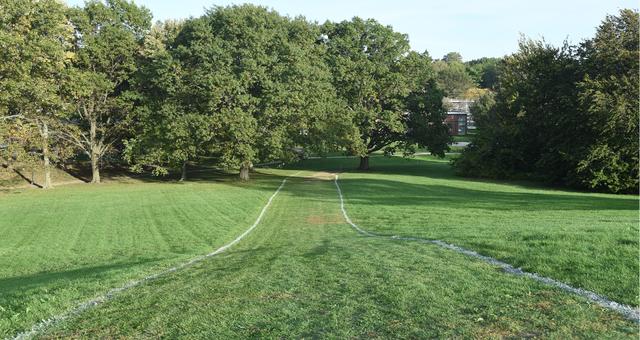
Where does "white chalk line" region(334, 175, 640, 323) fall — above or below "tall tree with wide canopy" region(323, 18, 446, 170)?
below

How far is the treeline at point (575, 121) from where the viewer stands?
3184 centimetres

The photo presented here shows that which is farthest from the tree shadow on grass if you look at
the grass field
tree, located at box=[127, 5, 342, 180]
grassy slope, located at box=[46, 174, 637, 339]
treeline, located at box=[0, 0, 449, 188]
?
grassy slope, located at box=[46, 174, 637, 339]

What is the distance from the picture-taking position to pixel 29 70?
31.8 meters

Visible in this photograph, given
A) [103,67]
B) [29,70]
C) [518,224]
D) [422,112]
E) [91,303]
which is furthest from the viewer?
[422,112]

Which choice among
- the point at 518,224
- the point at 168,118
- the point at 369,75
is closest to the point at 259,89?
the point at 168,118

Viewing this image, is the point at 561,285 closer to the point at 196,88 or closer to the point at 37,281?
the point at 37,281

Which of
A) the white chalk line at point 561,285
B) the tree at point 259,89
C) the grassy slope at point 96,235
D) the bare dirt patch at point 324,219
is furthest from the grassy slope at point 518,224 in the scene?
the tree at point 259,89

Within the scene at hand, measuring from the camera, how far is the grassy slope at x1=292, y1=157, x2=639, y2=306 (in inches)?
302

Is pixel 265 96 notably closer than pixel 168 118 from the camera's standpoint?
No

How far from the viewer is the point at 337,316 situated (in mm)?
6262

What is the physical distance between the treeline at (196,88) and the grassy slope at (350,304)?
27.2 meters

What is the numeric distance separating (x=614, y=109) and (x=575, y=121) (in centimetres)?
399

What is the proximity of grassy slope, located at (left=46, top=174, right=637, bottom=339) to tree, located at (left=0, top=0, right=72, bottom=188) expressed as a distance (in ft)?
89.0

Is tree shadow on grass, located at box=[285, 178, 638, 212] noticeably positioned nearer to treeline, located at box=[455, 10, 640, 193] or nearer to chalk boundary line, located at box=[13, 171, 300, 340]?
treeline, located at box=[455, 10, 640, 193]
